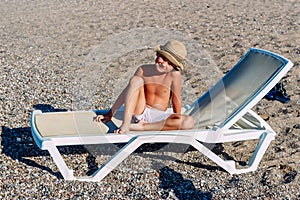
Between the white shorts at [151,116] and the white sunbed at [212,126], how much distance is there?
0.88 ft

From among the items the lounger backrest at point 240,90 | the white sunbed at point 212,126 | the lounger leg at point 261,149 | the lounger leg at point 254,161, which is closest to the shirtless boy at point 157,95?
the white sunbed at point 212,126

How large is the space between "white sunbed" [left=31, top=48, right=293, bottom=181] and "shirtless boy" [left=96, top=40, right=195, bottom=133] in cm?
21

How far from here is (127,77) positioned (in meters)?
8.16

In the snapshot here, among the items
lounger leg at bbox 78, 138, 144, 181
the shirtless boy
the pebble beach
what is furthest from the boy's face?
the pebble beach

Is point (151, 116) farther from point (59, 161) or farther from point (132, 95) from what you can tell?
point (59, 161)

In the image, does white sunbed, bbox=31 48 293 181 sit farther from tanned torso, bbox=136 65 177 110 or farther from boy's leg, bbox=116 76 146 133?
tanned torso, bbox=136 65 177 110

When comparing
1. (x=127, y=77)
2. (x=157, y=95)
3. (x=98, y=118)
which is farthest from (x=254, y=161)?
(x=127, y=77)

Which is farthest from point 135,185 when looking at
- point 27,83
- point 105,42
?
point 105,42

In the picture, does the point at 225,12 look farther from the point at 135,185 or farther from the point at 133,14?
the point at 135,185

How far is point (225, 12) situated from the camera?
502 inches

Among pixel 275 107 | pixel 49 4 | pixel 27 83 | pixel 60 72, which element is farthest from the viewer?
pixel 49 4

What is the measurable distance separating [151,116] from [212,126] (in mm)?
655

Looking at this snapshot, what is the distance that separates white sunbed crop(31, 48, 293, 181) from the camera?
14.7 ft

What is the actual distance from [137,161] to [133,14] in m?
8.38
